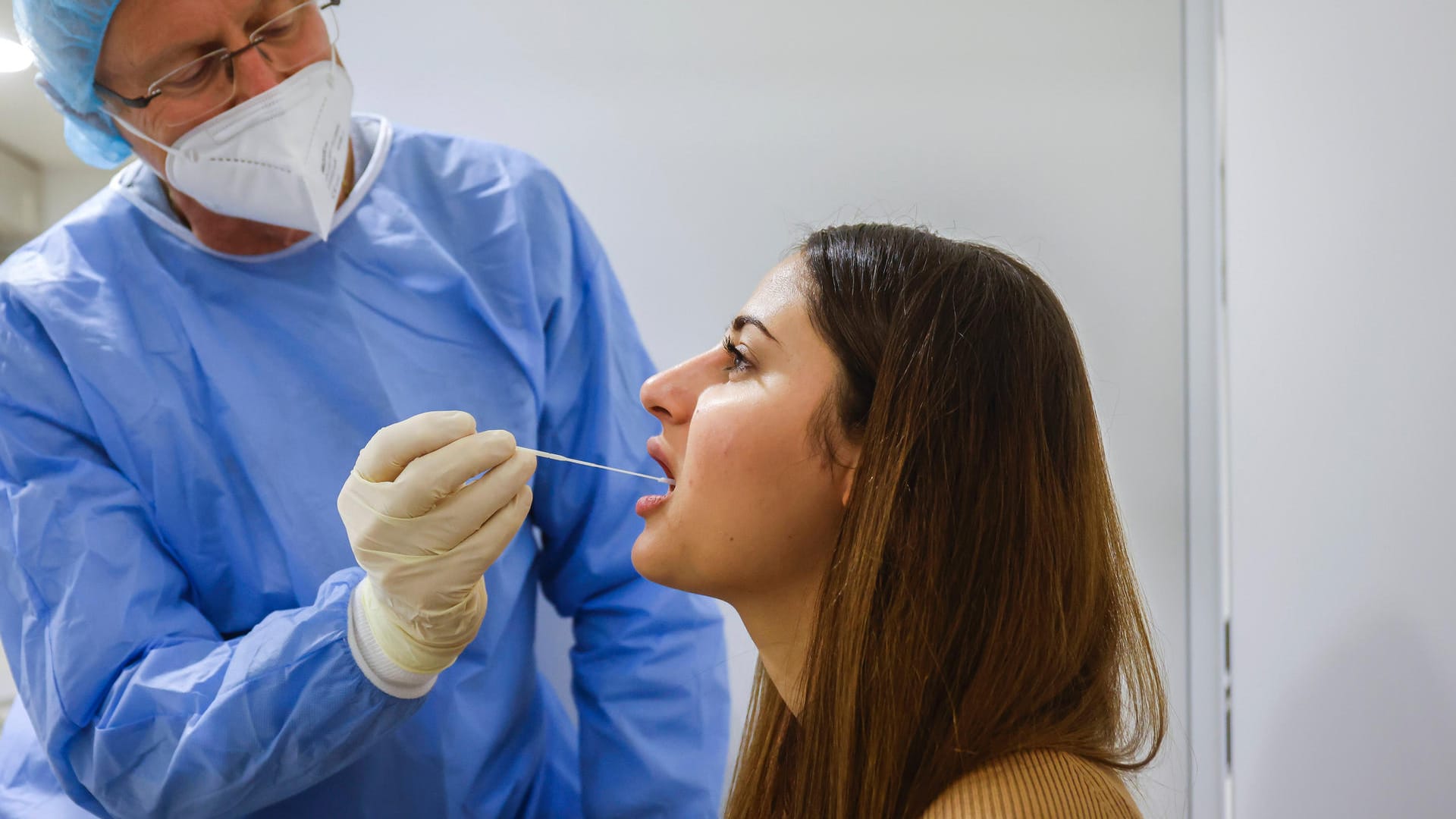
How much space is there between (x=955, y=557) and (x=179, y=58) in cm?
110

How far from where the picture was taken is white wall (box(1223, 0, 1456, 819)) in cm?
111

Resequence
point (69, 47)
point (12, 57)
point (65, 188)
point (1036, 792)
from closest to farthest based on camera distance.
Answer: point (1036, 792)
point (69, 47)
point (12, 57)
point (65, 188)

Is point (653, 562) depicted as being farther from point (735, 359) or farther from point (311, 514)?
point (311, 514)

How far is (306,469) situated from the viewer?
4.34 ft

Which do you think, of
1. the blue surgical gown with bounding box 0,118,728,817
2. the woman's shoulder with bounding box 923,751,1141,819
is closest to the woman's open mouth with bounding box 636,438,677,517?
the blue surgical gown with bounding box 0,118,728,817

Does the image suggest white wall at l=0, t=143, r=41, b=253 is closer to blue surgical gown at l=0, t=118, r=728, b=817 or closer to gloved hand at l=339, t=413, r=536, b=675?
blue surgical gown at l=0, t=118, r=728, b=817

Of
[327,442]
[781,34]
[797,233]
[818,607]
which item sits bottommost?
[818,607]

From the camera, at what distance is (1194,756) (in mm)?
1751

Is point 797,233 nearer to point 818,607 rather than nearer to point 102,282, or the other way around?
point 818,607

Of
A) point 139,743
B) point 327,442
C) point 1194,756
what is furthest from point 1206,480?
point 139,743

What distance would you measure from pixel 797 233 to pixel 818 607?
94 cm

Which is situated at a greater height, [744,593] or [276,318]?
[276,318]

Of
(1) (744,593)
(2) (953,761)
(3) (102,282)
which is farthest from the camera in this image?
(3) (102,282)

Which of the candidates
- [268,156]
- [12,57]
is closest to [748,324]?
[268,156]
